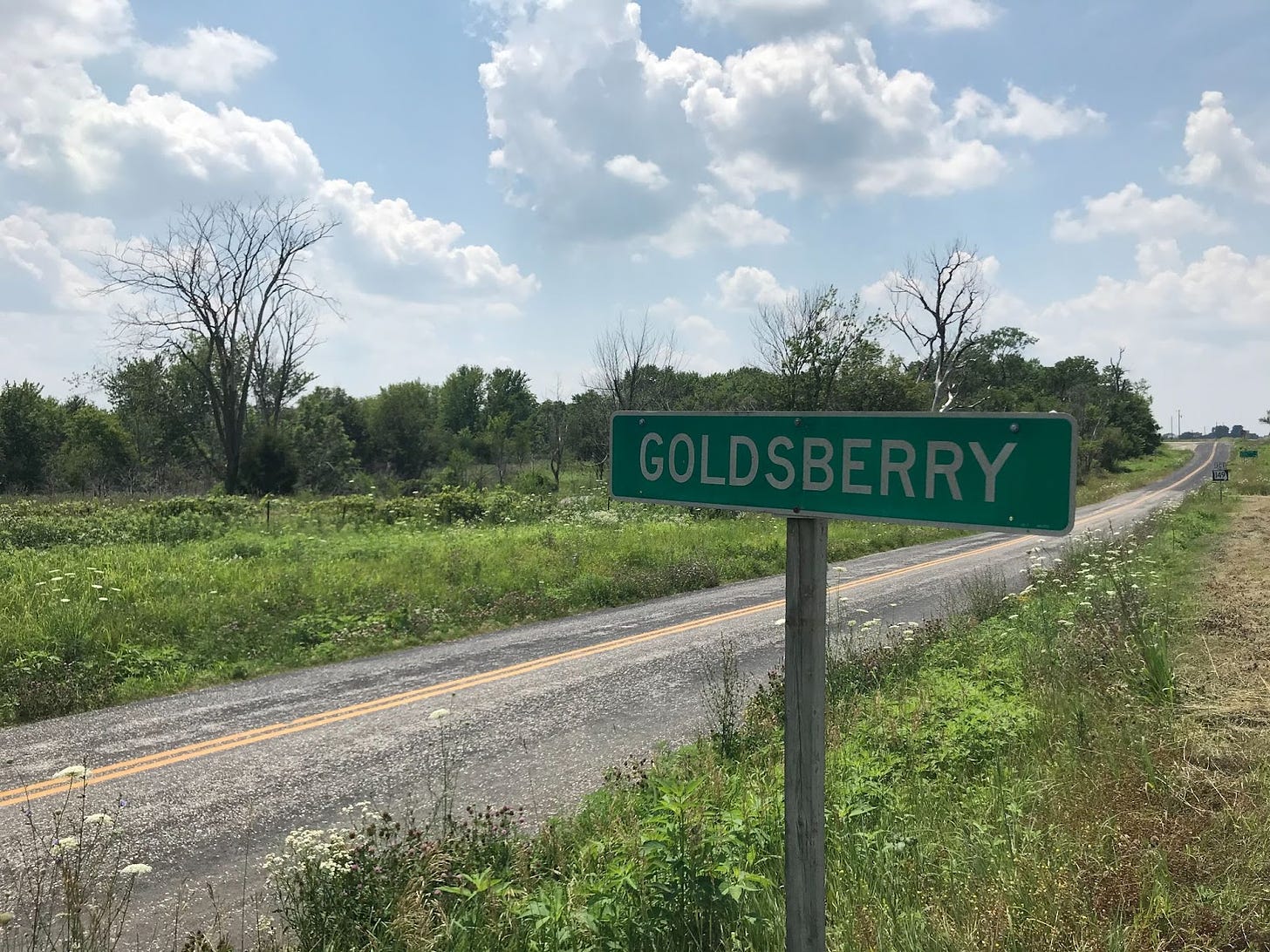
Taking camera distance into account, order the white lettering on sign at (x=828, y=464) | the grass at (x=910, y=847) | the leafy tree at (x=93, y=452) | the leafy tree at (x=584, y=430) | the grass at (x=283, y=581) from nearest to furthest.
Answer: the white lettering on sign at (x=828, y=464), the grass at (x=910, y=847), the grass at (x=283, y=581), the leafy tree at (x=93, y=452), the leafy tree at (x=584, y=430)

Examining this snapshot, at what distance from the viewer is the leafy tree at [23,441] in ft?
128

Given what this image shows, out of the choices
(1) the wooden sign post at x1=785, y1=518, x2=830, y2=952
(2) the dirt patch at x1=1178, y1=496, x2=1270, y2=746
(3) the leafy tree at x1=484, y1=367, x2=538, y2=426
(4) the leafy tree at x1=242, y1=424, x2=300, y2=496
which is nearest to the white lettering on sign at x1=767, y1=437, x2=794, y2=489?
(1) the wooden sign post at x1=785, y1=518, x2=830, y2=952

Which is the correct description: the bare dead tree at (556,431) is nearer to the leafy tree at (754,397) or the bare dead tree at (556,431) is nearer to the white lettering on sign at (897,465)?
the leafy tree at (754,397)

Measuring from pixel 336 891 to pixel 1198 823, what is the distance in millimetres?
3586

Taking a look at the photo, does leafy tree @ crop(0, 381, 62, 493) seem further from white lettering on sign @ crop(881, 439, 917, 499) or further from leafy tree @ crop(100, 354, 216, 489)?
white lettering on sign @ crop(881, 439, 917, 499)

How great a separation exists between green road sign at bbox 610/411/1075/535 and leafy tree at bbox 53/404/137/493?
4082cm

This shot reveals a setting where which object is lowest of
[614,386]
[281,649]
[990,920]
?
[281,649]

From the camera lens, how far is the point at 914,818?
345 cm

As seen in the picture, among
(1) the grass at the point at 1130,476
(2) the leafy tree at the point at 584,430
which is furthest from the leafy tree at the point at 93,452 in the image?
(1) the grass at the point at 1130,476

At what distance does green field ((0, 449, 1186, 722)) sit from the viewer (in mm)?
7971

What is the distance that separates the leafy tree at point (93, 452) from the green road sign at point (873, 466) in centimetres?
4082

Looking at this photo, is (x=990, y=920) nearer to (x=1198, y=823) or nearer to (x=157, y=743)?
(x=1198, y=823)

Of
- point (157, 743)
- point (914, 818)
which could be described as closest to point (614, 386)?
point (157, 743)

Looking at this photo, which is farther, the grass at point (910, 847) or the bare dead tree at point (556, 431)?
the bare dead tree at point (556, 431)
